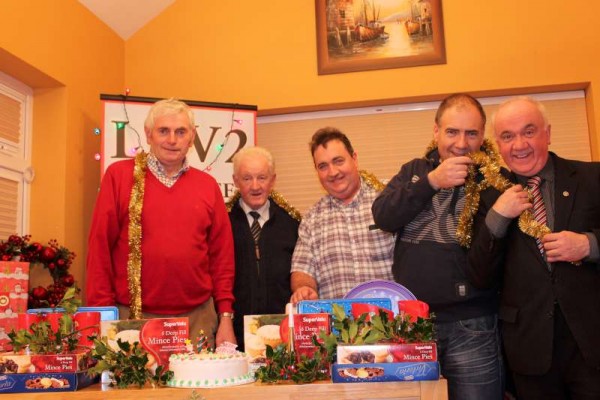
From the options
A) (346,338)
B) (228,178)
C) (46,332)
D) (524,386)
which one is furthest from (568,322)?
(228,178)

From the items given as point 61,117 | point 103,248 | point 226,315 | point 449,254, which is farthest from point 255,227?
point 61,117

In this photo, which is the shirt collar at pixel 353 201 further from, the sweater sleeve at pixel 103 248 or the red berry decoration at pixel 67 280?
the red berry decoration at pixel 67 280

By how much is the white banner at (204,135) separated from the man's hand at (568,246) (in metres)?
2.39

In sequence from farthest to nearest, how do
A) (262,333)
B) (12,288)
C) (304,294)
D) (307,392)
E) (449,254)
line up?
(12,288) → (304,294) → (449,254) → (262,333) → (307,392)

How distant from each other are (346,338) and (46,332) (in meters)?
0.80

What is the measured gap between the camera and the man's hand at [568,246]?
1.84 meters

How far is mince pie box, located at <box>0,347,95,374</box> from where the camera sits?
61.1 inches

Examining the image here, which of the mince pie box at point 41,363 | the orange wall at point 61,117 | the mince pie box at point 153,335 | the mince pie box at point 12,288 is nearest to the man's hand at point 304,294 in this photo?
the mince pie box at point 153,335

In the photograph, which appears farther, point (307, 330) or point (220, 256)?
point (220, 256)

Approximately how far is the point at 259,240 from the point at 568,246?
4.71 feet

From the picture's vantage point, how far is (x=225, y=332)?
8.24 ft

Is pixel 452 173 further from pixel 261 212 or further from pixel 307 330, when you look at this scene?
pixel 261 212

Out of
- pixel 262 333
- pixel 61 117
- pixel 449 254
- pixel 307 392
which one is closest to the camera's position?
pixel 307 392

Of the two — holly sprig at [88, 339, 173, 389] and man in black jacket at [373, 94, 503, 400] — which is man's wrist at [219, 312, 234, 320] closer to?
man in black jacket at [373, 94, 503, 400]
